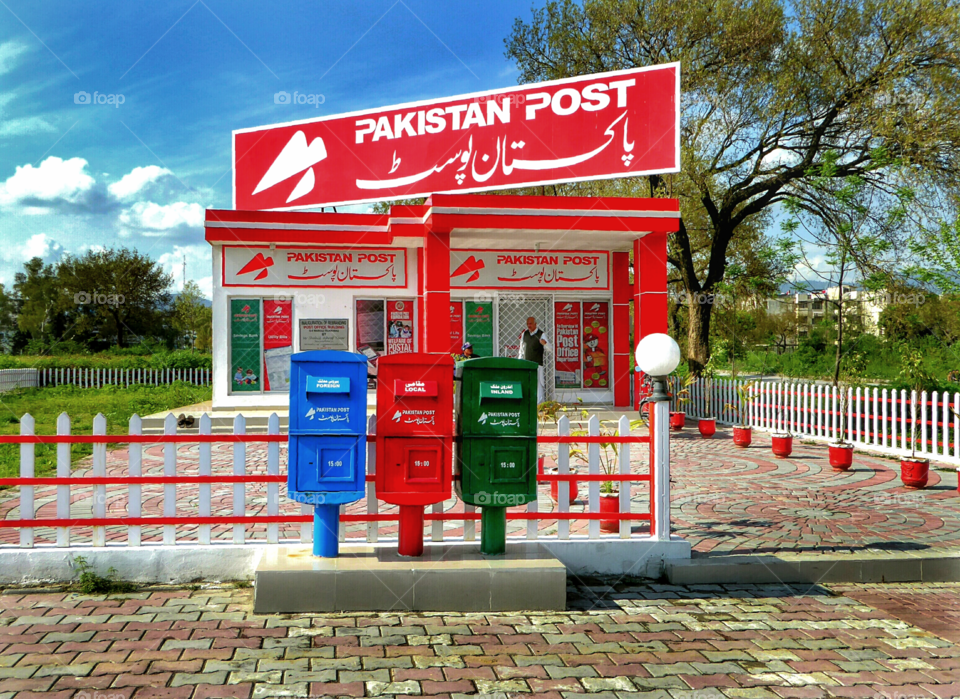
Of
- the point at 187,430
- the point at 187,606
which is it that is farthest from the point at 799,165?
the point at 187,606

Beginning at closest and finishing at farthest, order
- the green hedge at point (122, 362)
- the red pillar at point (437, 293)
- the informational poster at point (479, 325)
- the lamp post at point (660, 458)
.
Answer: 1. the lamp post at point (660, 458)
2. the red pillar at point (437, 293)
3. the informational poster at point (479, 325)
4. the green hedge at point (122, 362)

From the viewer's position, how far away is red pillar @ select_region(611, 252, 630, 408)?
16906mm

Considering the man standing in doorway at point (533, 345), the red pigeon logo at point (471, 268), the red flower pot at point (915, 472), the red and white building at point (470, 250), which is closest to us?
the red flower pot at point (915, 472)

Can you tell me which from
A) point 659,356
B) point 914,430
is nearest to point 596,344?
point 914,430

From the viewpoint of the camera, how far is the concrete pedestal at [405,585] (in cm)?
488

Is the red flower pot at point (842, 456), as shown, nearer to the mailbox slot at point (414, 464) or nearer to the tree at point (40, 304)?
the mailbox slot at point (414, 464)

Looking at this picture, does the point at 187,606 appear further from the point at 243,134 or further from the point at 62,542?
the point at 243,134

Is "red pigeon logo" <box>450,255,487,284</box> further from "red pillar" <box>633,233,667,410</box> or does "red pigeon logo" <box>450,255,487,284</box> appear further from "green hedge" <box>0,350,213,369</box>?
"green hedge" <box>0,350,213,369</box>

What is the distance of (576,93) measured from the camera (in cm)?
1614

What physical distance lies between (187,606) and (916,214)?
64.1 feet

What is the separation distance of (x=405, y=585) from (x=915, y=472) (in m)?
7.19

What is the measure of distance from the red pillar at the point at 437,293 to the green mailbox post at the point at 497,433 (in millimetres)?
9010

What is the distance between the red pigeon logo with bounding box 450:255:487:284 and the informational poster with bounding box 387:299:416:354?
1.38 metres

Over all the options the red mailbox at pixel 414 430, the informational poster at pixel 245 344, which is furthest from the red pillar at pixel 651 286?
the red mailbox at pixel 414 430
